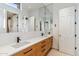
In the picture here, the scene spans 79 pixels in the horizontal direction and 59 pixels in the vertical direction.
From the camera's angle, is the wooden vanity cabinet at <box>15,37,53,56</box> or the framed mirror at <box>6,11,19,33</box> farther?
the framed mirror at <box>6,11,19,33</box>

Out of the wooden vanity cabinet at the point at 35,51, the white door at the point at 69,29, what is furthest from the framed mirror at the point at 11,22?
the white door at the point at 69,29

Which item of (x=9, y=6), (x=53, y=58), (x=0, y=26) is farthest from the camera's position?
(x=9, y=6)

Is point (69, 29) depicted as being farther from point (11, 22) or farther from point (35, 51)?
point (11, 22)

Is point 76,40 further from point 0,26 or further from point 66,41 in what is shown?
point 0,26

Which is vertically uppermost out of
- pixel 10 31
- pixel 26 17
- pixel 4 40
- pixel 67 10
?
pixel 67 10

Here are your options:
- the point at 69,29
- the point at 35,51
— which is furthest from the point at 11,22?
the point at 69,29

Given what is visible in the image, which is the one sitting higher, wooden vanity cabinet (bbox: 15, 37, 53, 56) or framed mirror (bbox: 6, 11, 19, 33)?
framed mirror (bbox: 6, 11, 19, 33)

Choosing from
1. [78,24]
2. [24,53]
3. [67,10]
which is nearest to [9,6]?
[24,53]

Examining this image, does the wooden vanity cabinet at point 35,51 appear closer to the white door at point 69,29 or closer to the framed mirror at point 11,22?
the framed mirror at point 11,22

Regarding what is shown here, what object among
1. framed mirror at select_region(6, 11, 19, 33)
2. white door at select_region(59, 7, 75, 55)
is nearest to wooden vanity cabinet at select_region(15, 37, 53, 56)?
framed mirror at select_region(6, 11, 19, 33)

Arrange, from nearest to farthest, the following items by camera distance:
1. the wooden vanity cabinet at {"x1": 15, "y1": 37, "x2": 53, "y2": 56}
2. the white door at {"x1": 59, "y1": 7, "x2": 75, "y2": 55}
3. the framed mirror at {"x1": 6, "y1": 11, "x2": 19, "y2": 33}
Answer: the wooden vanity cabinet at {"x1": 15, "y1": 37, "x2": 53, "y2": 56}, the framed mirror at {"x1": 6, "y1": 11, "x2": 19, "y2": 33}, the white door at {"x1": 59, "y1": 7, "x2": 75, "y2": 55}

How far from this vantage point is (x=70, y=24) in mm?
3533

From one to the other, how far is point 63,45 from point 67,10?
1.29 m

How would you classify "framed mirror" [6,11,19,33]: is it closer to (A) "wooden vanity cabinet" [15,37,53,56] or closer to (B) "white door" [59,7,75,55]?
(A) "wooden vanity cabinet" [15,37,53,56]
